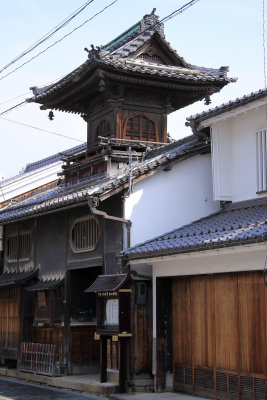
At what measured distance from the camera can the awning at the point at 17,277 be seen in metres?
20.8

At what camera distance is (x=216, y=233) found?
13.6 metres

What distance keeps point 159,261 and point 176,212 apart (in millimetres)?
2194

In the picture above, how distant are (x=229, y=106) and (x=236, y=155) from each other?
1.59m

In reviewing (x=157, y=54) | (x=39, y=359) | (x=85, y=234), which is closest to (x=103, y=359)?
(x=85, y=234)

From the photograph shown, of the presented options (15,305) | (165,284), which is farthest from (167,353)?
(15,305)

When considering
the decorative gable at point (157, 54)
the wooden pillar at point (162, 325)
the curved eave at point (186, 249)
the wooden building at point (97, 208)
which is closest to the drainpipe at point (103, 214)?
the wooden building at point (97, 208)

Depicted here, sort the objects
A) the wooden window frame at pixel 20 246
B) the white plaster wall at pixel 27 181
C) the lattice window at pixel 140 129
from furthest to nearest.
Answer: the white plaster wall at pixel 27 181, the wooden window frame at pixel 20 246, the lattice window at pixel 140 129

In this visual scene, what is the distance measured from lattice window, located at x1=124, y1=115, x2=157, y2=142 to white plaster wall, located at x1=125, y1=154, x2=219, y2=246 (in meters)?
3.64

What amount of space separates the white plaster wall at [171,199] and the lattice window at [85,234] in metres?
1.69

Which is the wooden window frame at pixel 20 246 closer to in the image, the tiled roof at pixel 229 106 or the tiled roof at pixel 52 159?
the tiled roof at pixel 229 106

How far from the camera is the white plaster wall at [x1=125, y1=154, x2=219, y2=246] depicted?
1695cm

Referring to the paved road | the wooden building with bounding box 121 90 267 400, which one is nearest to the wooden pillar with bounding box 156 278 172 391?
the wooden building with bounding box 121 90 267 400

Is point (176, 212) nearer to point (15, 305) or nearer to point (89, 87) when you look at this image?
point (89, 87)

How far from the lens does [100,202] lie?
57.8ft
